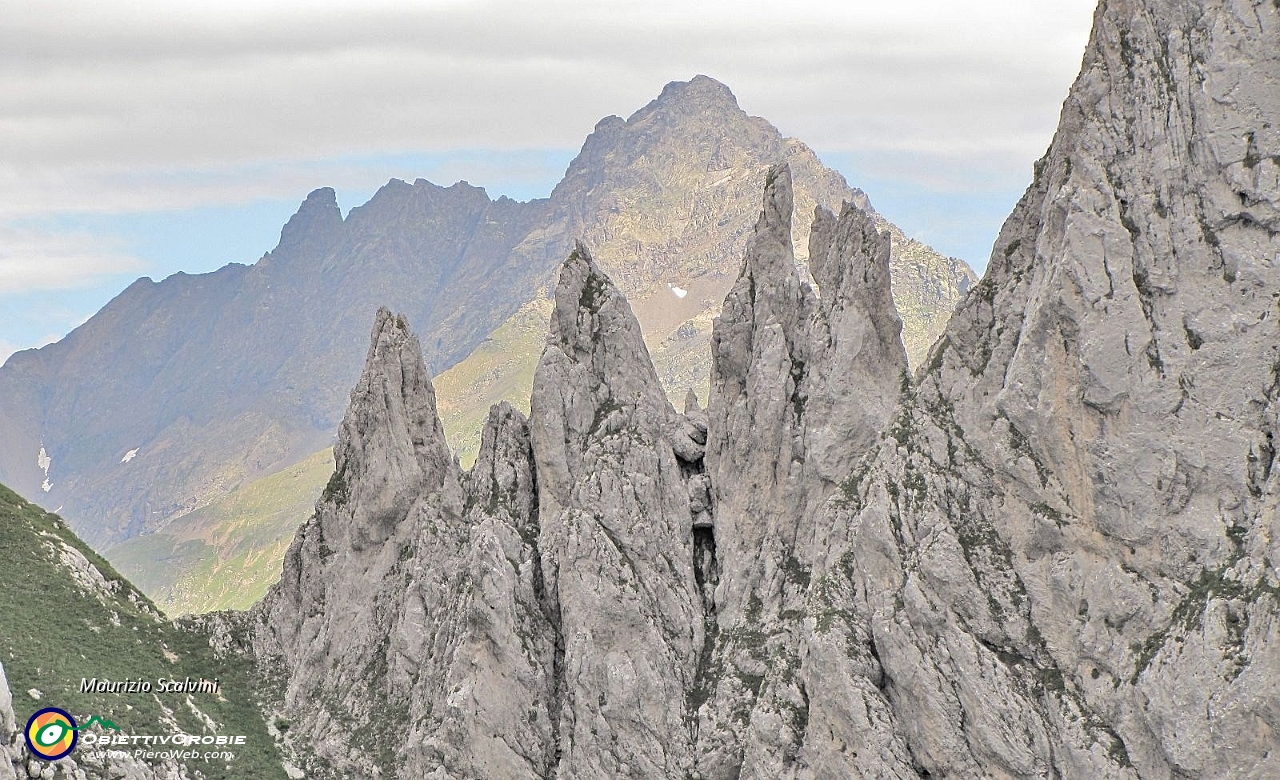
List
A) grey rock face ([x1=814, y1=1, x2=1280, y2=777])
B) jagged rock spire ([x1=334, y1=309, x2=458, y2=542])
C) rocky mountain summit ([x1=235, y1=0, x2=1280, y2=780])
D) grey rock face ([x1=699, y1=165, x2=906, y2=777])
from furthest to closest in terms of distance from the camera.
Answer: jagged rock spire ([x1=334, y1=309, x2=458, y2=542])
grey rock face ([x1=699, y1=165, x2=906, y2=777])
rocky mountain summit ([x1=235, y1=0, x2=1280, y2=780])
grey rock face ([x1=814, y1=1, x2=1280, y2=777])

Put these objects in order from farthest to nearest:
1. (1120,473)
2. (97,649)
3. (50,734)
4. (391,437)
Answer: (391,437) → (97,649) → (50,734) → (1120,473)

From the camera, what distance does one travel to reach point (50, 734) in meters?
93.1

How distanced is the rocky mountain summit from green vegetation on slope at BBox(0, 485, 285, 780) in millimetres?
6781

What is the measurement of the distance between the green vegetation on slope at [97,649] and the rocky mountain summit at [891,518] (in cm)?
678

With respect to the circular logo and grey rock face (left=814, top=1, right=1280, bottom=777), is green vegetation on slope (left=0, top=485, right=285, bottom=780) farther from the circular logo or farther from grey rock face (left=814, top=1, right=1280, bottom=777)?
grey rock face (left=814, top=1, right=1280, bottom=777)

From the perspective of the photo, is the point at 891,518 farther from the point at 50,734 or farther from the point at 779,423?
the point at 50,734

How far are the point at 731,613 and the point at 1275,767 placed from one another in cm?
4470

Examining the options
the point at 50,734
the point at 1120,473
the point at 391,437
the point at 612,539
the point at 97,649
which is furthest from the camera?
the point at 391,437

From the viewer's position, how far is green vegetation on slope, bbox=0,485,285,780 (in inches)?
4171

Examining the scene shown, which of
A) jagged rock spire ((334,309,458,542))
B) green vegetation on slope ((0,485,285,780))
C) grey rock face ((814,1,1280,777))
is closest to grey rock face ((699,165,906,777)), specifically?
grey rock face ((814,1,1280,777))

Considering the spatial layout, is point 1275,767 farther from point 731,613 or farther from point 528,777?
point 528,777

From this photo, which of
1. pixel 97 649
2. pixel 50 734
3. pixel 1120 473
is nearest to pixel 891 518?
pixel 1120 473

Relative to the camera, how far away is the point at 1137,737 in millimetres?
77062

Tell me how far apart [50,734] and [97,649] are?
2367cm
